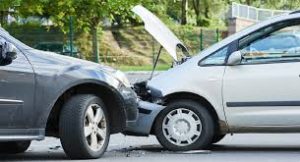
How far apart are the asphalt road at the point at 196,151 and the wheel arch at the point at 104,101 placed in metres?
0.37

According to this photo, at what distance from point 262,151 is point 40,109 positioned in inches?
114

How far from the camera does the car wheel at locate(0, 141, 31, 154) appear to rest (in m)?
8.80

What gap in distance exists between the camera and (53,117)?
7980 mm

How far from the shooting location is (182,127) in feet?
29.2

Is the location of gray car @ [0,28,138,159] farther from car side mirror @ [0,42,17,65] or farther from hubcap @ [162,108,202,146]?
hubcap @ [162,108,202,146]

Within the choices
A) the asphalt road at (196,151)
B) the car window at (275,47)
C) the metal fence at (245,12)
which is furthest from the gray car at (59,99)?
the metal fence at (245,12)

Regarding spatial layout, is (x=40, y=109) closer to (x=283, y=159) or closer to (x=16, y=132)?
(x=16, y=132)

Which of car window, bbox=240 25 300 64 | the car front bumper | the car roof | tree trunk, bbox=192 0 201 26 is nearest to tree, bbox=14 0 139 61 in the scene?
the car roof

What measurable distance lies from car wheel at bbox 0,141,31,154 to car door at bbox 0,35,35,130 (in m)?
1.37

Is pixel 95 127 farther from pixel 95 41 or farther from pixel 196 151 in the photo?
pixel 95 41

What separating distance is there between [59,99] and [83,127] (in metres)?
0.43

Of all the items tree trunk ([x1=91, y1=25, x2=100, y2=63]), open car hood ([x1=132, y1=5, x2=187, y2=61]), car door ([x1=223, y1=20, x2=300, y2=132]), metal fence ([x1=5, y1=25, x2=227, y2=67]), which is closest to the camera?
car door ([x1=223, y1=20, x2=300, y2=132])

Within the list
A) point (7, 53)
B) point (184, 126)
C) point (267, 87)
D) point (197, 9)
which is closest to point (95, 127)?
point (7, 53)

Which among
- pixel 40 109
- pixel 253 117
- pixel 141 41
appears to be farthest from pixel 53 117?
pixel 141 41
